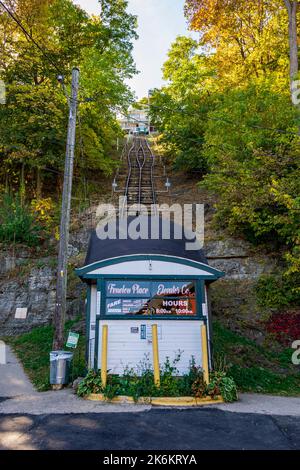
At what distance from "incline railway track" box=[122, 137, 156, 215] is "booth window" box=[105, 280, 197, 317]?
459 inches

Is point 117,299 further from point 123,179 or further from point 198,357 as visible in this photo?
point 123,179

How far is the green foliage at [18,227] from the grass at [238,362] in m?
5.60

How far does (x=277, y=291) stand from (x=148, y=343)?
6723mm

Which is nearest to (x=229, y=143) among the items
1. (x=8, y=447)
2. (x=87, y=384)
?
(x=87, y=384)

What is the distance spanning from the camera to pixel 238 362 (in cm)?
1127

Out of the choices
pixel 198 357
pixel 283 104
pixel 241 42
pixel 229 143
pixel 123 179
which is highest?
pixel 241 42

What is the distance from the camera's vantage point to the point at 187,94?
25.2 m

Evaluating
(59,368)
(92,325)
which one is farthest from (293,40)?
(59,368)

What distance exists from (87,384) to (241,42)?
77.8 feet

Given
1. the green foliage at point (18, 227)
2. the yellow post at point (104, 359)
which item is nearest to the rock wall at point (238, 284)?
the yellow post at point (104, 359)

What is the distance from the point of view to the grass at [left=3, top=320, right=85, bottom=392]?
10398mm

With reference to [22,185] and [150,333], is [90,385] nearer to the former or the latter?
[150,333]

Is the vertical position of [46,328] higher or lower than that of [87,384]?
higher

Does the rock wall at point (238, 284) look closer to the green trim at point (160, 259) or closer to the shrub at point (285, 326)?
the shrub at point (285, 326)
